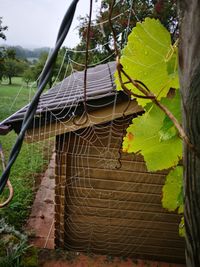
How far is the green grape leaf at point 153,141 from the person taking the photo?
0.77m

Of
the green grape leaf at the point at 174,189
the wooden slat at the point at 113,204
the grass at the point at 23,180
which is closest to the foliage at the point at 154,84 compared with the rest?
the green grape leaf at the point at 174,189

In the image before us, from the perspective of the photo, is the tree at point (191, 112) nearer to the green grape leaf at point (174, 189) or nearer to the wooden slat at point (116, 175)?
the green grape leaf at point (174, 189)

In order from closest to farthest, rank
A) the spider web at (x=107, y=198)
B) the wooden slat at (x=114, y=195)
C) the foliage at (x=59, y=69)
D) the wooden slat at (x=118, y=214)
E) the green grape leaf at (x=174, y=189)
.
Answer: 1. the green grape leaf at (x=174, y=189)
2. the foliage at (x=59, y=69)
3. the spider web at (x=107, y=198)
4. the wooden slat at (x=114, y=195)
5. the wooden slat at (x=118, y=214)

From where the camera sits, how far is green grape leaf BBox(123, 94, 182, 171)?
0.77 meters

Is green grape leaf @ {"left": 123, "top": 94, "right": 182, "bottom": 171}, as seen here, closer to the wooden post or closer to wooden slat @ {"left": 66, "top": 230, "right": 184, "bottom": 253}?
the wooden post

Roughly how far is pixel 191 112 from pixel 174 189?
2.08ft

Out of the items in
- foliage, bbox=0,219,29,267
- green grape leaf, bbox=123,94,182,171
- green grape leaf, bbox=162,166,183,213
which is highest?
green grape leaf, bbox=123,94,182,171

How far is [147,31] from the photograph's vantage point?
0.73 meters

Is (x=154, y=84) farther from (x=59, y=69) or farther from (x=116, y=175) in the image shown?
(x=59, y=69)

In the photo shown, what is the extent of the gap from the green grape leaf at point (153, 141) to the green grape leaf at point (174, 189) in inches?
4.0

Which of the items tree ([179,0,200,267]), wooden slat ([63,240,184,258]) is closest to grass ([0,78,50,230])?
wooden slat ([63,240,184,258])

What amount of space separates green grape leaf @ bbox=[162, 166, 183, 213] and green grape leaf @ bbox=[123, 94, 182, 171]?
0.10 meters

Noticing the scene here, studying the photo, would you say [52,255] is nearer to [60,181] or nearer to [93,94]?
[60,181]

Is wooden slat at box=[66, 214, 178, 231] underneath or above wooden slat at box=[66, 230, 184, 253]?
above
